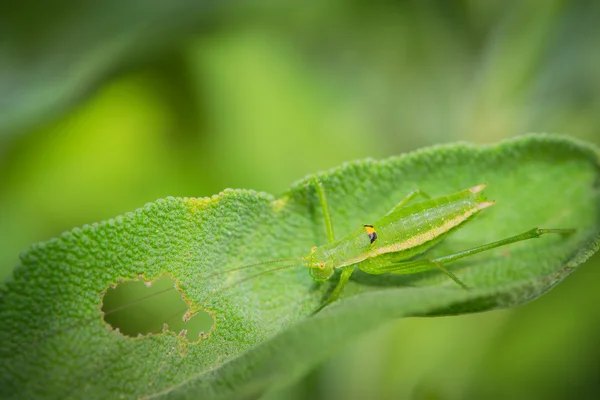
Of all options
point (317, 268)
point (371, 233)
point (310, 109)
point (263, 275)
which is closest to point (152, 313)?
point (263, 275)

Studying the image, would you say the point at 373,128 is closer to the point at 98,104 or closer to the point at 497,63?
the point at 497,63

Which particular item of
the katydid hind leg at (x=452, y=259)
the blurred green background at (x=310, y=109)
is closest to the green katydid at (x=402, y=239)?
the katydid hind leg at (x=452, y=259)

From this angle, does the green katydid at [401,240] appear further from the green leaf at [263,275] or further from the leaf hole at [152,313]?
the leaf hole at [152,313]

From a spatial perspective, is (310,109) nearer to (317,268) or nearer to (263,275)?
(317,268)

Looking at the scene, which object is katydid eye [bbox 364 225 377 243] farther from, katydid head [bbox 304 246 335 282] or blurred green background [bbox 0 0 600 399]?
blurred green background [bbox 0 0 600 399]

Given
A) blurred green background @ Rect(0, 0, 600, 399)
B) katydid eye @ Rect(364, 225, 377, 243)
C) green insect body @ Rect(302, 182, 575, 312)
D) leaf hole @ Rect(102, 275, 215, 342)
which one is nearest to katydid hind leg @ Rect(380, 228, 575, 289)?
green insect body @ Rect(302, 182, 575, 312)

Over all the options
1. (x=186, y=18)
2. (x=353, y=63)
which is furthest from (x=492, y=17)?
Answer: (x=186, y=18)
